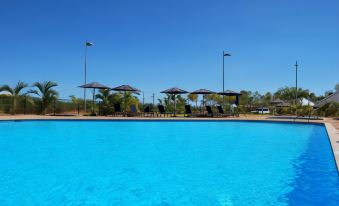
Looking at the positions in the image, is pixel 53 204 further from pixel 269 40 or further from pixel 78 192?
pixel 269 40

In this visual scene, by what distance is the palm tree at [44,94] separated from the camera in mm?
22516

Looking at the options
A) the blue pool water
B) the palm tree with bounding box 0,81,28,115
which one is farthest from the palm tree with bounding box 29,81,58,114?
the blue pool water

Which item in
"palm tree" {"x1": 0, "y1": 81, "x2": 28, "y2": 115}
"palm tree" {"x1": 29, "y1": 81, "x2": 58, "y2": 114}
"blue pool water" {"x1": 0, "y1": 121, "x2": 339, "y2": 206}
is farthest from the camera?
"palm tree" {"x1": 29, "y1": 81, "x2": 58, "y2": 114}

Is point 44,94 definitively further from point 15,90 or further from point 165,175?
point 165,175

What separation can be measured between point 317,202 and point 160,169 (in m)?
2.80

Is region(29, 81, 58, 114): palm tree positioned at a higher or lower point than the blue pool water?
higher

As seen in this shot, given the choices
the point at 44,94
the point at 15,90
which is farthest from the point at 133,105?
the point at 15,90

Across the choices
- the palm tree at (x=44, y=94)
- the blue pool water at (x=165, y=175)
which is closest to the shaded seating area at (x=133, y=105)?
the palm tree at (x=44, y=94)

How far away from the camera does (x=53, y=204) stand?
3707 millimetres

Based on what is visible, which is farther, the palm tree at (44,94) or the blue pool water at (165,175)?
the palm tree at (44,94)

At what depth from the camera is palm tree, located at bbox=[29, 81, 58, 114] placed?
22.5 meters

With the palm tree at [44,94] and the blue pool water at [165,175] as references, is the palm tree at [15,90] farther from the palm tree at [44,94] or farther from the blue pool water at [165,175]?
the blue pool water at [165,175]

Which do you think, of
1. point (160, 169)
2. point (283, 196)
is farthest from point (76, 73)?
point (283, 196)

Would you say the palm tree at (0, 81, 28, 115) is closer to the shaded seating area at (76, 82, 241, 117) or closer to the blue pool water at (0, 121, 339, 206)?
the shaded seating area at (76, 82, 241, 117)
